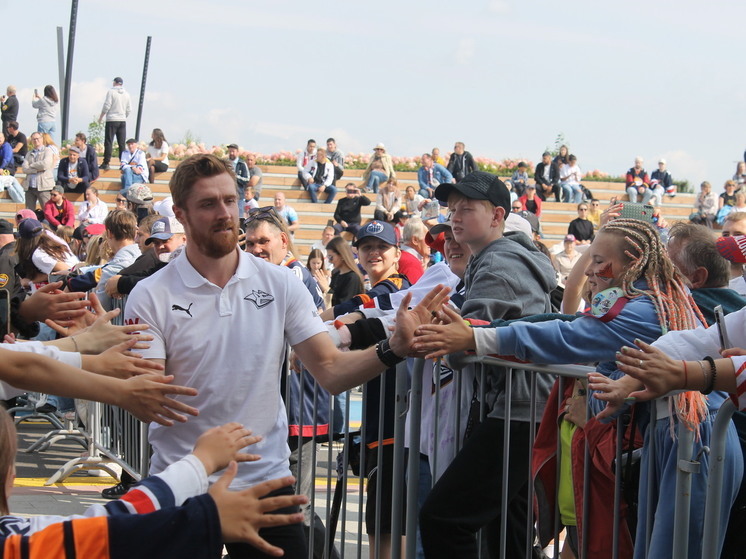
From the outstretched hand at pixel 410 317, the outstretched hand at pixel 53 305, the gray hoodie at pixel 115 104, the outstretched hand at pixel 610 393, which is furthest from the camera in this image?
the gray hoodie at pixel 115 104

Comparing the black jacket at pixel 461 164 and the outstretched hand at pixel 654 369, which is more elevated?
the black jacket at pixel 461 164

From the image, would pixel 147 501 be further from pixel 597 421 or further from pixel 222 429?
pixel 597 421

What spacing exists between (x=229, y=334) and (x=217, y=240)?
39cm

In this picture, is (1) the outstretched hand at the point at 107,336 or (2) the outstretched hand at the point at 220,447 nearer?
(2) the outstretched hand at the point at 220,447

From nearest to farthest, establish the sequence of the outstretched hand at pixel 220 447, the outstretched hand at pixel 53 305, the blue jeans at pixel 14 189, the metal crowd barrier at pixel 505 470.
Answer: the outstretched hand at pixel 220 447
the metal crowd barrier at pixel 505 470
the outstretched hand at pixel 53 305
the blue jeans at pixel 14 189

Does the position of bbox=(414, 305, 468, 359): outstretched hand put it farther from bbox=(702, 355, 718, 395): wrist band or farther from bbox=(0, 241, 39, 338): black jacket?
bbox=(0, 241, 39, 338): black jacket

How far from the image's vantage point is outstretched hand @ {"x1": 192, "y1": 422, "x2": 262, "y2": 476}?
8.43ft

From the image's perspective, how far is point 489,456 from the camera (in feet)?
14.0

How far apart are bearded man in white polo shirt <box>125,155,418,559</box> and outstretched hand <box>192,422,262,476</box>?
1.09 m

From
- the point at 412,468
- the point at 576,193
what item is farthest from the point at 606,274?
the point at 576,193

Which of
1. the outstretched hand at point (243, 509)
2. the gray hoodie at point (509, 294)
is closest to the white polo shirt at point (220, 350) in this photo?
the gray hoodie at point (509, 294)

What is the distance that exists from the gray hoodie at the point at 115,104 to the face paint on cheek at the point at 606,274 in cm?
2348

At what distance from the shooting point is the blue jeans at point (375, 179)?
27.4 metres

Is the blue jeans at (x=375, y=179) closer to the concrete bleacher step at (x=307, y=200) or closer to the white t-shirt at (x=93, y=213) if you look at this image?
A: the concrete bleacher step at (x=307, y=200)
